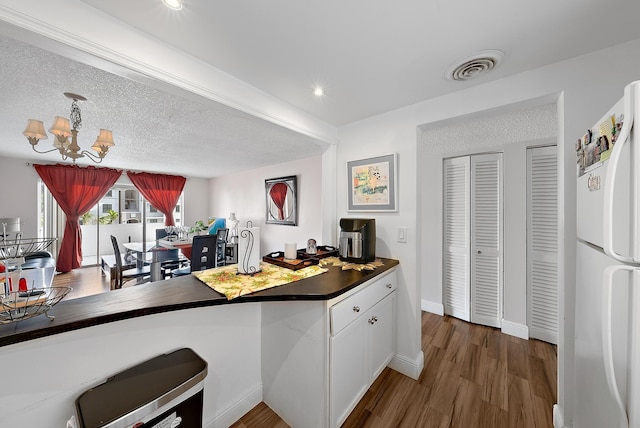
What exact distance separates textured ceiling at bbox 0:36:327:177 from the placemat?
1102mm

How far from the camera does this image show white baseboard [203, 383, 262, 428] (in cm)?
138

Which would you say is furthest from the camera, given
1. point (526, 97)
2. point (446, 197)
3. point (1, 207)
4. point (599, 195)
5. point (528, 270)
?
point (1, 207)

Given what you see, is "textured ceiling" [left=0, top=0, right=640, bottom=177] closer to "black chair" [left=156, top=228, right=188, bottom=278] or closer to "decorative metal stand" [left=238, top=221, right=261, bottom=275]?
"decorative metal stand" [left=238, top=221, right=261, bottom=275]

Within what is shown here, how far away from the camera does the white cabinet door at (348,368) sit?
1.28 metres

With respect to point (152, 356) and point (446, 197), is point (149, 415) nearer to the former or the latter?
point (152, 356)

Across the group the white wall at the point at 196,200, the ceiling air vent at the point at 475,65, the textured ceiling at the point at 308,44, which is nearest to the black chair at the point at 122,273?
the textured ceiling at the point at 308,44

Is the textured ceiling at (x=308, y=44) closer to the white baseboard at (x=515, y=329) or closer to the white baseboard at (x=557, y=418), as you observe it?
the white baseboard at (x=557, y=418)

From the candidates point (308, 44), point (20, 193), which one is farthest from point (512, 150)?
point (20, 193)

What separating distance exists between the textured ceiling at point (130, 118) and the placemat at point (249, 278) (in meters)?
1.10

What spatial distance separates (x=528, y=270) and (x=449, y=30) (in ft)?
8.22

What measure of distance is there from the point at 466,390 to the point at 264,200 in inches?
175

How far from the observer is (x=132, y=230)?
5.73 meters

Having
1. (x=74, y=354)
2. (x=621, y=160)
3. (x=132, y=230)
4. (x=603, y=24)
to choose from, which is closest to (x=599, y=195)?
(x=621, y=160)

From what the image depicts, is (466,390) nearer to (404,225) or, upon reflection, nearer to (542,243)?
(404,225)
